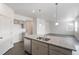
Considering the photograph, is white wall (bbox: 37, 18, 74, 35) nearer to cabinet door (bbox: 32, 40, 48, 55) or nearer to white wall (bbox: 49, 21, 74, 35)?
white wall (bbox: 49, 21, 74, 35)

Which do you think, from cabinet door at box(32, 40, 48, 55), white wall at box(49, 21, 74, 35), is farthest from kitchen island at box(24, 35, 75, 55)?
white wall at box(49, 21, 74, 35)

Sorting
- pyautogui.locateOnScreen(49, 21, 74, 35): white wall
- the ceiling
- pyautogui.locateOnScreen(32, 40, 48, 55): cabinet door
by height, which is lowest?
pyautogui.locateOnScreen(32, 40, 48, 55): cabinet door

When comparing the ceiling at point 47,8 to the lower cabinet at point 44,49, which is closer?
the lower cabinet at point 44,49

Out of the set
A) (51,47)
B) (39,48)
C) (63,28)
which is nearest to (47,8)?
(39,48)

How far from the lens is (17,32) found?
17.2 feet

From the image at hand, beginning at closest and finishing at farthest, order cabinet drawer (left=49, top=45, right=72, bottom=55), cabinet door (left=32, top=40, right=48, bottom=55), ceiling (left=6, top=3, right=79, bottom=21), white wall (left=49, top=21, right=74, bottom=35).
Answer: cabinet drawer (left=49, top=45, right=72, bottom=55) → cabinet door (left=32, top=40, right=48, bottom=55) → ceiling (left=6, top=3, right=79, bottom=21) → white wall (left=49, top=21, right=74, bottom=35)

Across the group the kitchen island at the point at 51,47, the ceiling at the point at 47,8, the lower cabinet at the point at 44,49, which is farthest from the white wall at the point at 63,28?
the lower cabinet at the point at 44,49

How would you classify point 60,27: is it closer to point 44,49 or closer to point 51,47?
point 44,49

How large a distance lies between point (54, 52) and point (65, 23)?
3.21 metres

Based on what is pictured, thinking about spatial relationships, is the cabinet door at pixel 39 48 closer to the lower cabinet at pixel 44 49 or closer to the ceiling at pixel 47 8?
the lower cabinet at pixel 44 49

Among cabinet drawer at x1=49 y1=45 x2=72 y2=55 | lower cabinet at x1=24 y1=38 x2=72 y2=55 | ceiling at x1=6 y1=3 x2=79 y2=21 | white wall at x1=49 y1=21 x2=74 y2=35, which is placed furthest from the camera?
white wall at x1=49 y1=21 x2=74 y2=35

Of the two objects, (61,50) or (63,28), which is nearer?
(61,50)
